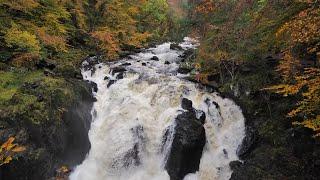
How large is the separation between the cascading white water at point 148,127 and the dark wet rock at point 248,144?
23 cm

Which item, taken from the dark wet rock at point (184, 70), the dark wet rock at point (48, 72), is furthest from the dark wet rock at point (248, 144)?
the dark wet rock at point (48, 72)

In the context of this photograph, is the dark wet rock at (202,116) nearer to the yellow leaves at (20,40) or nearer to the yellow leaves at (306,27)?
the yellow leaves at (306,27)

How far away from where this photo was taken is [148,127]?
46.3 feet

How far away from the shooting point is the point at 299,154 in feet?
40.0

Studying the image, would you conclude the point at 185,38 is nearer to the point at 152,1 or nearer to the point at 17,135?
the point at 152,1

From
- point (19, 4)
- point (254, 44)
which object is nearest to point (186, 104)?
point (254, 44)

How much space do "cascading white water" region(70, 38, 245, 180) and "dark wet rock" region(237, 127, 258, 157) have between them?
23 centimetres

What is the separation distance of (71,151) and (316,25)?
30.0 ft

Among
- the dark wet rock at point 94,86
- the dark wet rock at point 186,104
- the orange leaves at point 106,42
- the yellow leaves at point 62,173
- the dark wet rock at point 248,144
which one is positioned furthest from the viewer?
the orange leaves at point 106,42

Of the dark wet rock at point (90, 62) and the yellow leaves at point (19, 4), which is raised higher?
the yellow leaves at point (19, 4)

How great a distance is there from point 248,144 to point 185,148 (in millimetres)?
2896

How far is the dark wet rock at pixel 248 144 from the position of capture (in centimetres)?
1390

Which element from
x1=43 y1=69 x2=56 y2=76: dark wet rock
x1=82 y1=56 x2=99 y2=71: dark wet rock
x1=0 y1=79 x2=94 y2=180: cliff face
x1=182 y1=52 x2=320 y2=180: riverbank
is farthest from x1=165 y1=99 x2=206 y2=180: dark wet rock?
x1=82 y1=56 x2=99 y2=71: dark wet rock

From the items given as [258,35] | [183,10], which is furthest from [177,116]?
[183,10]
